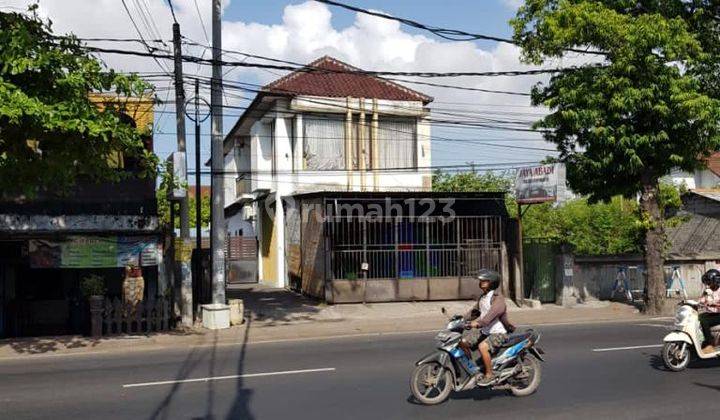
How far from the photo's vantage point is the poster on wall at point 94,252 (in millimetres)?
15234

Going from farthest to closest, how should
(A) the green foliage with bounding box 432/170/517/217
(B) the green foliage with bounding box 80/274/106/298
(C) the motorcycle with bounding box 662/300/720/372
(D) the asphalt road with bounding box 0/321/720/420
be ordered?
(A) the green foliage with bounding box 432/170/517/217, (B) the green foliage with bounding box 80/274/106/298, (C) the motorcycle with bounding box 662/300/720/372, (D) the asphalt road with bounding box 0/321/720/420

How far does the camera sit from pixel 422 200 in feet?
67.7

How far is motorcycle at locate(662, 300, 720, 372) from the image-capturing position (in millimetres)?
9430

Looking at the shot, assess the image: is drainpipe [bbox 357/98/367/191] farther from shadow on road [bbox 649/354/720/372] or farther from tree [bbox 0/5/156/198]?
shadow on road [bbox 649/354/720/372]

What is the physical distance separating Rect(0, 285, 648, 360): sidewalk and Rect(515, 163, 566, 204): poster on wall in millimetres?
3082

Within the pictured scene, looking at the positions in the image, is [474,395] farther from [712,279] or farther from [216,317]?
[216,317]

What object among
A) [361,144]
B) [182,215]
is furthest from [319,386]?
[361,144]

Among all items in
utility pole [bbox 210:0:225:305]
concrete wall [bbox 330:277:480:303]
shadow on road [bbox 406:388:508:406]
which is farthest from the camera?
concrete wall [bbox 330:277:480:303]

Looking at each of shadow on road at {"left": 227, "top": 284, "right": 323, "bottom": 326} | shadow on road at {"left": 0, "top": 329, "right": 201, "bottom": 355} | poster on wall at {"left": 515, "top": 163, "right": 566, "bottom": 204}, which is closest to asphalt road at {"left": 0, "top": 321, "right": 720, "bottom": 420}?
shadow on road at {"left": 0, "top": 329, "right": 201, "bottom": 355}

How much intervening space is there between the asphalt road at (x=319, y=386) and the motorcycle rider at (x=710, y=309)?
380mm

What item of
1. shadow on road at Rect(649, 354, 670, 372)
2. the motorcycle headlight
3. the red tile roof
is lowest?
shadow on road at Rect(649, 354, 670, 372)

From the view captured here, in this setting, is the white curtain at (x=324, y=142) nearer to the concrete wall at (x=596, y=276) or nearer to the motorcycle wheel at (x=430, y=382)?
the concrete wall at (x=596, y=276)

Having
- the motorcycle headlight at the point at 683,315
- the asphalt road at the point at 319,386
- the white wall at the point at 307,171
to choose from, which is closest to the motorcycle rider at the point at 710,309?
the motorcycle headlight at the point at 683,315

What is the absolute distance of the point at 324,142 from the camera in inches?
980
